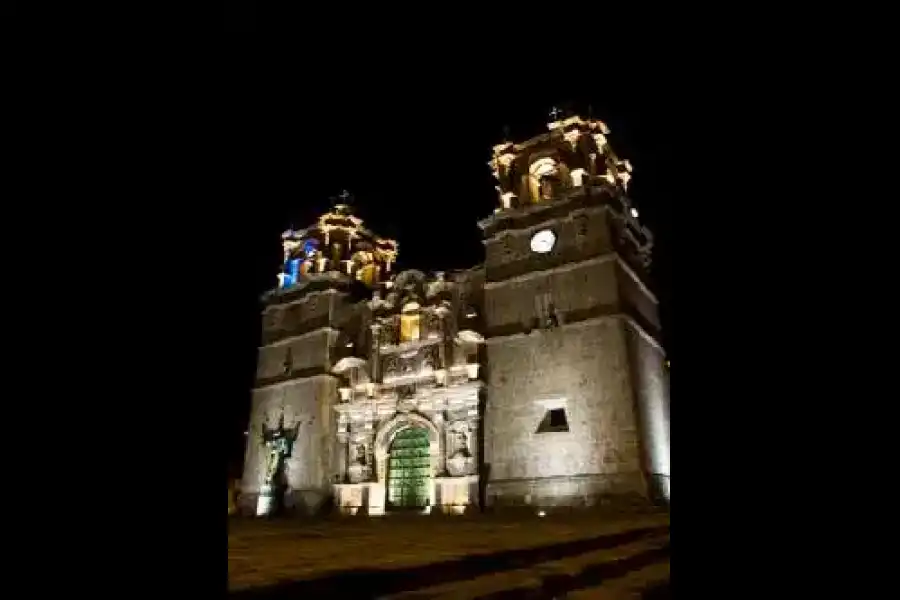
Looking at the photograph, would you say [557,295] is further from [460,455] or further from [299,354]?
[299,354]

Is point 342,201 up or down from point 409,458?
up

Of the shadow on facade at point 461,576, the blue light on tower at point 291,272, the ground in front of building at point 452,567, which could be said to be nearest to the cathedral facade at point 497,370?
the blue light on tower at point 291,272

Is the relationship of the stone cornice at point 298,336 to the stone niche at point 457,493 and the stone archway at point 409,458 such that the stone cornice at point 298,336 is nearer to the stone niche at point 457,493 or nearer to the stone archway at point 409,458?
the stone archway at point 409,458

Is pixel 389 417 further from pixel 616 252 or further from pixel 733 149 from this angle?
pixel 733 149

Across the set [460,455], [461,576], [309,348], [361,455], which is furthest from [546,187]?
[461,576]

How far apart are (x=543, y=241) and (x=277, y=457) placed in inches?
586

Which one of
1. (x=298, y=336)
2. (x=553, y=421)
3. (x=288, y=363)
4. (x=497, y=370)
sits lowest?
(x=553, y=421)

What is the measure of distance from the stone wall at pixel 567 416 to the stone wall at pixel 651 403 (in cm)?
69

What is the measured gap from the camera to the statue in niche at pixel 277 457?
26.6 m

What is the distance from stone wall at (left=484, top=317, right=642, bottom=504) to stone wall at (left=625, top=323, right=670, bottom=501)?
0.69m

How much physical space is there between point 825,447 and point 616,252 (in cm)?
2126

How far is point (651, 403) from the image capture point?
2192cm

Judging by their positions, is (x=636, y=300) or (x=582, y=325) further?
(x=636, y=300)

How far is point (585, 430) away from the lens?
20.5 m
